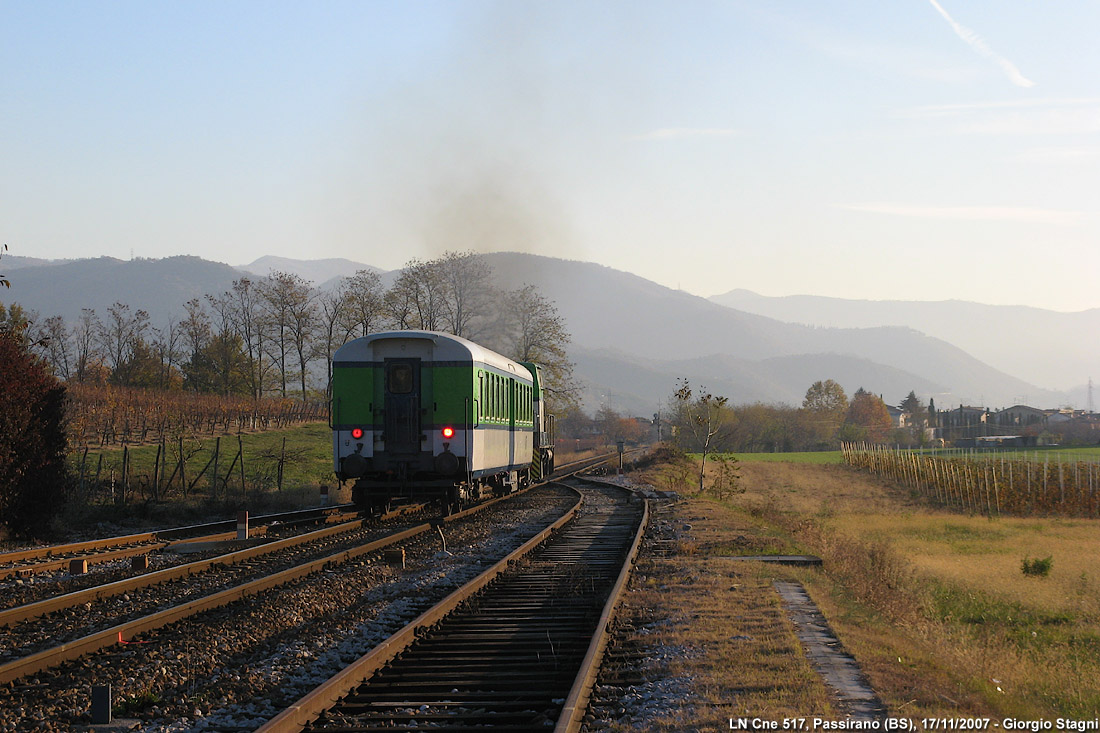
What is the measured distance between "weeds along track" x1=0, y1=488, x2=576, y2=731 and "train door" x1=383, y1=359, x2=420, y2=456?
18.0ft

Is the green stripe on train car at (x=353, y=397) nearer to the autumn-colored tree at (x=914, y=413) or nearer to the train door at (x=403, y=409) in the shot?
the train door at (x=403, y=409)

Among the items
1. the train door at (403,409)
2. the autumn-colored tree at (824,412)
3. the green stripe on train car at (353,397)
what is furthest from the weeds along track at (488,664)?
the autumn-colored tree at (824,412)

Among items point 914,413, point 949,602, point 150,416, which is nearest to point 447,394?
point 949,602

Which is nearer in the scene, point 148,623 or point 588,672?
point 588,672

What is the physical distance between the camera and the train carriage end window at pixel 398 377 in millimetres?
18812

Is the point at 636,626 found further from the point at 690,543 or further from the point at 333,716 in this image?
the point at 690,543

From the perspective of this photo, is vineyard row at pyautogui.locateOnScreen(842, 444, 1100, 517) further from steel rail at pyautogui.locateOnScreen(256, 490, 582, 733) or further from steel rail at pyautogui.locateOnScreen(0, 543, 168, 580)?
steel rail at pyautogui.locateOnScreen(256, 490, 582, 733)

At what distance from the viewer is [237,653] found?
8.06m

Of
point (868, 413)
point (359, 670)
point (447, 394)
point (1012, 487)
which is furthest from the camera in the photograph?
point (868, 413)

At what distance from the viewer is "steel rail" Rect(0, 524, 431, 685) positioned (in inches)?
287

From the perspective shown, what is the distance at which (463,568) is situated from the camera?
517 inches

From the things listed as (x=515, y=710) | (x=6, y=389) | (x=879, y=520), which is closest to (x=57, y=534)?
(x=6, y=389)

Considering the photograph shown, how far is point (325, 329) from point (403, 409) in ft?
167

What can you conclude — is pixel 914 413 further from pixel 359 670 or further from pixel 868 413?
pixel 359 670
